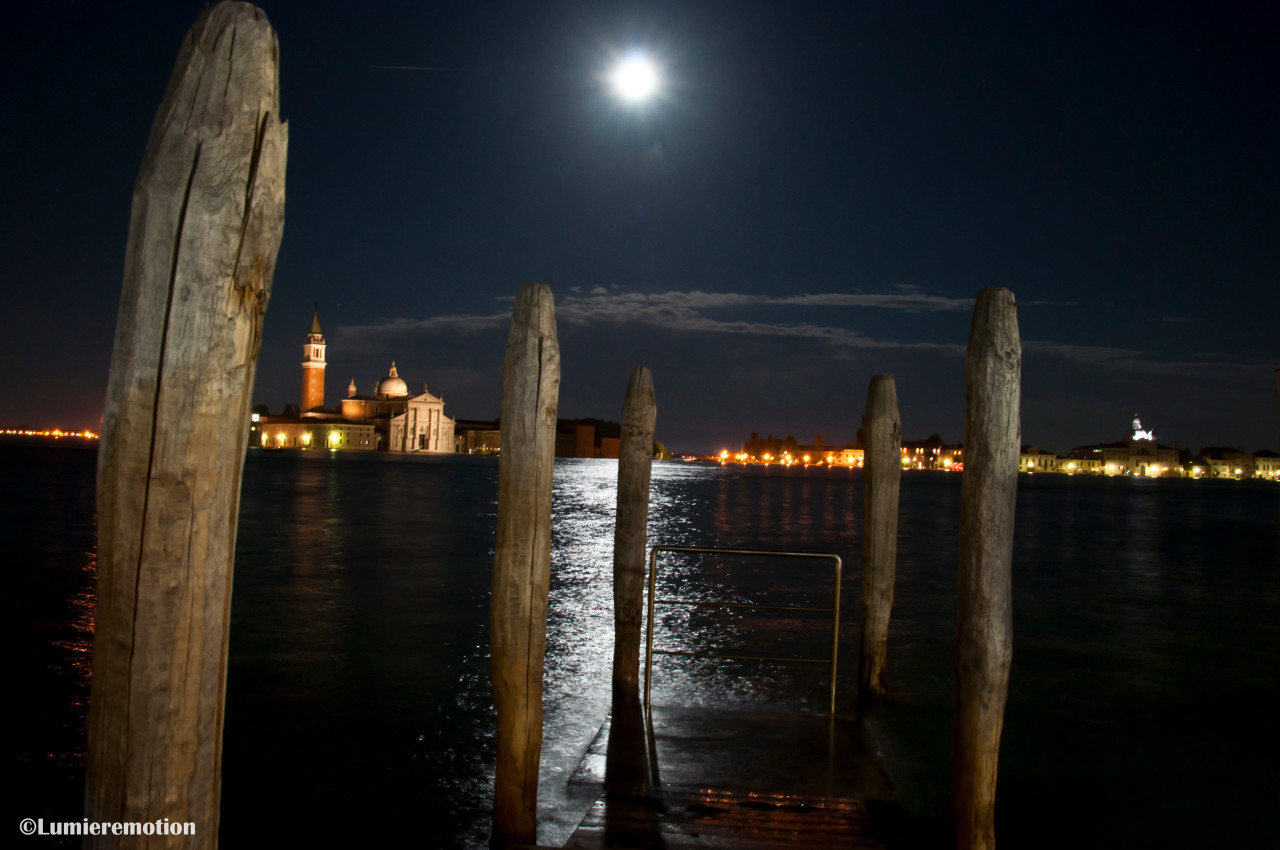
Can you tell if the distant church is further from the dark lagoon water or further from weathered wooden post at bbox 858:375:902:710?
weathered wooden post at bbox 858:375:902:710

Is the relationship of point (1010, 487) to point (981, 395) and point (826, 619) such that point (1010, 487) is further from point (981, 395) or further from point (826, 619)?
point (826, 619)

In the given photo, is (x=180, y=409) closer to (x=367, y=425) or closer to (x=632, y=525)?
(x=632, y=525)

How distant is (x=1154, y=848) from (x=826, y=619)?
229 inches

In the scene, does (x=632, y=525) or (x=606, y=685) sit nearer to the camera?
(x=632, y=525)

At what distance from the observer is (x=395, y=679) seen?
24.3ft

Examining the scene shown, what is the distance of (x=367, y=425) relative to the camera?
120125mm

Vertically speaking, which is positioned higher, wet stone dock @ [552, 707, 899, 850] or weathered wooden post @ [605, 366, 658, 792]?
weathered wooden post @ [605, 366, 658, 792]

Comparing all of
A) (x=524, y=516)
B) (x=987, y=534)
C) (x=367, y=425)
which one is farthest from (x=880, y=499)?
(x=367, y=425)

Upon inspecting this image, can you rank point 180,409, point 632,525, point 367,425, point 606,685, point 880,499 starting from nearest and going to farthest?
point 180,409
point 632,525
point 880,499
point 606,685
point 367,425

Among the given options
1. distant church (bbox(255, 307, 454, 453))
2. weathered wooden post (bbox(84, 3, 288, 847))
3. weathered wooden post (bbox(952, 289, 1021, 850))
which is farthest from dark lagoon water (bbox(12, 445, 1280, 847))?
distant church (bbox(255, 307, 454, 453))

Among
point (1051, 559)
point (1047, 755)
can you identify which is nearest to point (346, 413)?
point (1051, 559)

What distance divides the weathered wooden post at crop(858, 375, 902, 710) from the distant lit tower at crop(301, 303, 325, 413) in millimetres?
132705

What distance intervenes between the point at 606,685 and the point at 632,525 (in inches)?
91.0

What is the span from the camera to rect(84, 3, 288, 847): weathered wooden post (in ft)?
6.22
